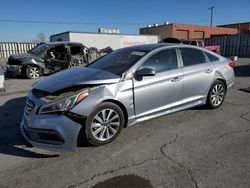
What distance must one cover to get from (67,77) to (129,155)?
1594 millimetres

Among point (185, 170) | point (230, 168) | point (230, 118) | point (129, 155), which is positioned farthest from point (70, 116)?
point (230, 118)

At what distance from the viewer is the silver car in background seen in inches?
129

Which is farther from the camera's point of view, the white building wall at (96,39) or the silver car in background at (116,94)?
the white building wall at (96,39)

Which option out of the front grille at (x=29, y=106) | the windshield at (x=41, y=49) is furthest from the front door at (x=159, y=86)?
the windshield at (x=41, y=49)

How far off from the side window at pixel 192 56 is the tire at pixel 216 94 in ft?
2.10

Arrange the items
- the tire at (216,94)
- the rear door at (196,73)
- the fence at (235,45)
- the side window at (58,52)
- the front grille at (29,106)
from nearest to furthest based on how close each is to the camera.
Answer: the front grille at (29,106) < the rear door at (196,73) < the tire at (216,94) < the side window at (58,52) < the fence at (235,45)

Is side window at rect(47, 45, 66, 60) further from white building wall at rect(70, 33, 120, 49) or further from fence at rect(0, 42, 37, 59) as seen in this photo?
fence at rect(0, 42, 37, 59)

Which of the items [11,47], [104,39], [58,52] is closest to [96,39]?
[104,39]

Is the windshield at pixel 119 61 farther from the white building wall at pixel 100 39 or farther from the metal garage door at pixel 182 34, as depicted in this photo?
the metal garage door at pixel 182 34

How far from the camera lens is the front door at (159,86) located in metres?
3.98

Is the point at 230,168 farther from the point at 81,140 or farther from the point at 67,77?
the point at 67,77

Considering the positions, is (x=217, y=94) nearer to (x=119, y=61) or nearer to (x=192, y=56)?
(x=192, y=56)

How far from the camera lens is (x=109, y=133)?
375cm

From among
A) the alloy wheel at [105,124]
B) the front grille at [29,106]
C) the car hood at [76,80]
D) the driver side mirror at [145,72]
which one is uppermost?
the driver side mirror at [145,72]
